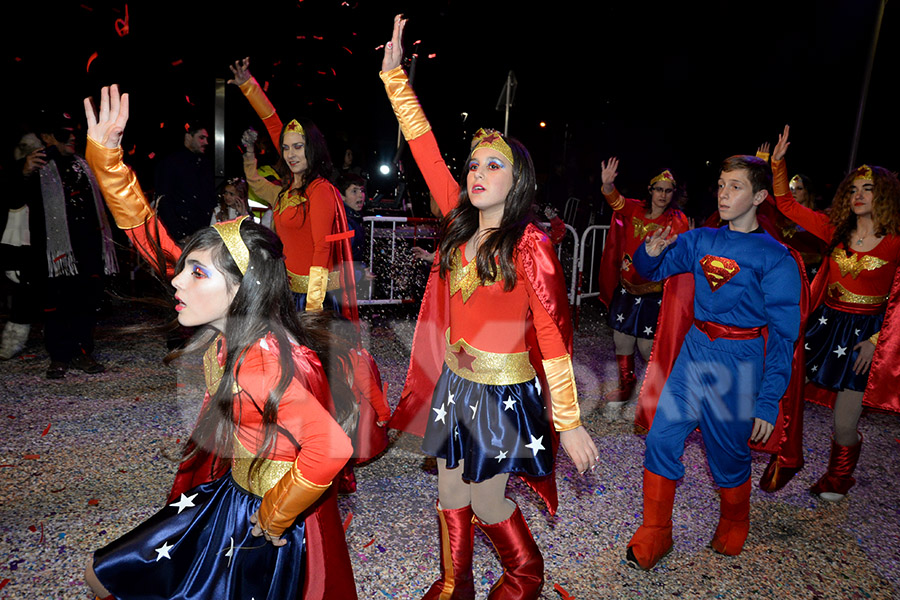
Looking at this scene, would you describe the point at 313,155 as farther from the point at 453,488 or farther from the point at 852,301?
the point at 852,301

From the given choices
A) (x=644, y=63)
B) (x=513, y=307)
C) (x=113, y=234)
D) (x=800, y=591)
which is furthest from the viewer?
(x=644, y=63)

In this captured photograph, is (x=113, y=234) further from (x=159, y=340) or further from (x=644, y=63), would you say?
(x=644, y=63)

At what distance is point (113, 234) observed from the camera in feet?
21.5

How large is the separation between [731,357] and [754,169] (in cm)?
99

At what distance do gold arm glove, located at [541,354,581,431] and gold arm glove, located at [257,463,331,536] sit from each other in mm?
948

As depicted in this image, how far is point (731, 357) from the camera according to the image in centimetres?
321

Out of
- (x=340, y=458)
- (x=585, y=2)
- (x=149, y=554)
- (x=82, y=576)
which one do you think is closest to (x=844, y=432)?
(x=340, y=458)

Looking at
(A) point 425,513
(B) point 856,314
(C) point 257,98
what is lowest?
(A) point 425,513

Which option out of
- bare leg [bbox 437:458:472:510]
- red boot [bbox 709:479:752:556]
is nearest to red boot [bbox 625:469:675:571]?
red boot [bbox 709:479:752:556]

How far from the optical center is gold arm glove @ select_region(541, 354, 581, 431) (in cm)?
230

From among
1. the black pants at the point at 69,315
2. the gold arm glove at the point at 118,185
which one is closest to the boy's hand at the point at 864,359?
the gold arm glove at the point at 118,185

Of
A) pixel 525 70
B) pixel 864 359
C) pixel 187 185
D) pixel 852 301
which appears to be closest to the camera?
pixel 864 359

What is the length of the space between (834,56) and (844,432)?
11670 millimetres

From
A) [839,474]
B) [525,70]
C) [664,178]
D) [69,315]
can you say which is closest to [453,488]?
[839,474]
